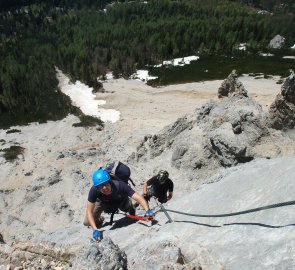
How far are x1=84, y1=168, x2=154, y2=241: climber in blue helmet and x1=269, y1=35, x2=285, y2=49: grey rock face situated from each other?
10114 centimetres

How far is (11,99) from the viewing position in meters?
55.3

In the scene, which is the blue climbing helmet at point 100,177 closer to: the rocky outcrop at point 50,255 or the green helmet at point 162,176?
the rocky outcrop at point 50,255

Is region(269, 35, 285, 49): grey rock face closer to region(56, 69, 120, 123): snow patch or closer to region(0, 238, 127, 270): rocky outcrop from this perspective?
region(56, 69, 120, 123): snow patch

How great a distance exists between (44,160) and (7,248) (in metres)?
22.9

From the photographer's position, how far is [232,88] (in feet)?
77.6

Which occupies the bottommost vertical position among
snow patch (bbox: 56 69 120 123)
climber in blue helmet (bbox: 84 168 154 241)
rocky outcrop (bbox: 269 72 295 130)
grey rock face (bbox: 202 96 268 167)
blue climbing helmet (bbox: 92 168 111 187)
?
snow patch (bbox: 56 69 120 123)

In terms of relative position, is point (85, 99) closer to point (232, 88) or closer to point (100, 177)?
point (232, 88)

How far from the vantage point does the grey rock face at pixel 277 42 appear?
100 m

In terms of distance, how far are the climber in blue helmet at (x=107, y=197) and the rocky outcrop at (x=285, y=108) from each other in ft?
35.6

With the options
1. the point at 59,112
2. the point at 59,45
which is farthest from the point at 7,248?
the point at 59,45

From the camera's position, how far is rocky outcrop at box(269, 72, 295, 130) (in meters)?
17.7

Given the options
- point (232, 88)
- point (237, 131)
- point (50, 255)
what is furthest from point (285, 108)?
point (50, 255)

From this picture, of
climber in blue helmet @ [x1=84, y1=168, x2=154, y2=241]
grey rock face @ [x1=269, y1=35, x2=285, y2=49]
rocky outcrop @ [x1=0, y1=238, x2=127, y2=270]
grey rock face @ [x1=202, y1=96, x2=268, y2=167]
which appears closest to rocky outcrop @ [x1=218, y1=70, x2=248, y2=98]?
grey rock face @ [x1=202, y1=96, x2=268, y2=167]

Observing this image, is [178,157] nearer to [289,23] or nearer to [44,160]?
[44,160]
